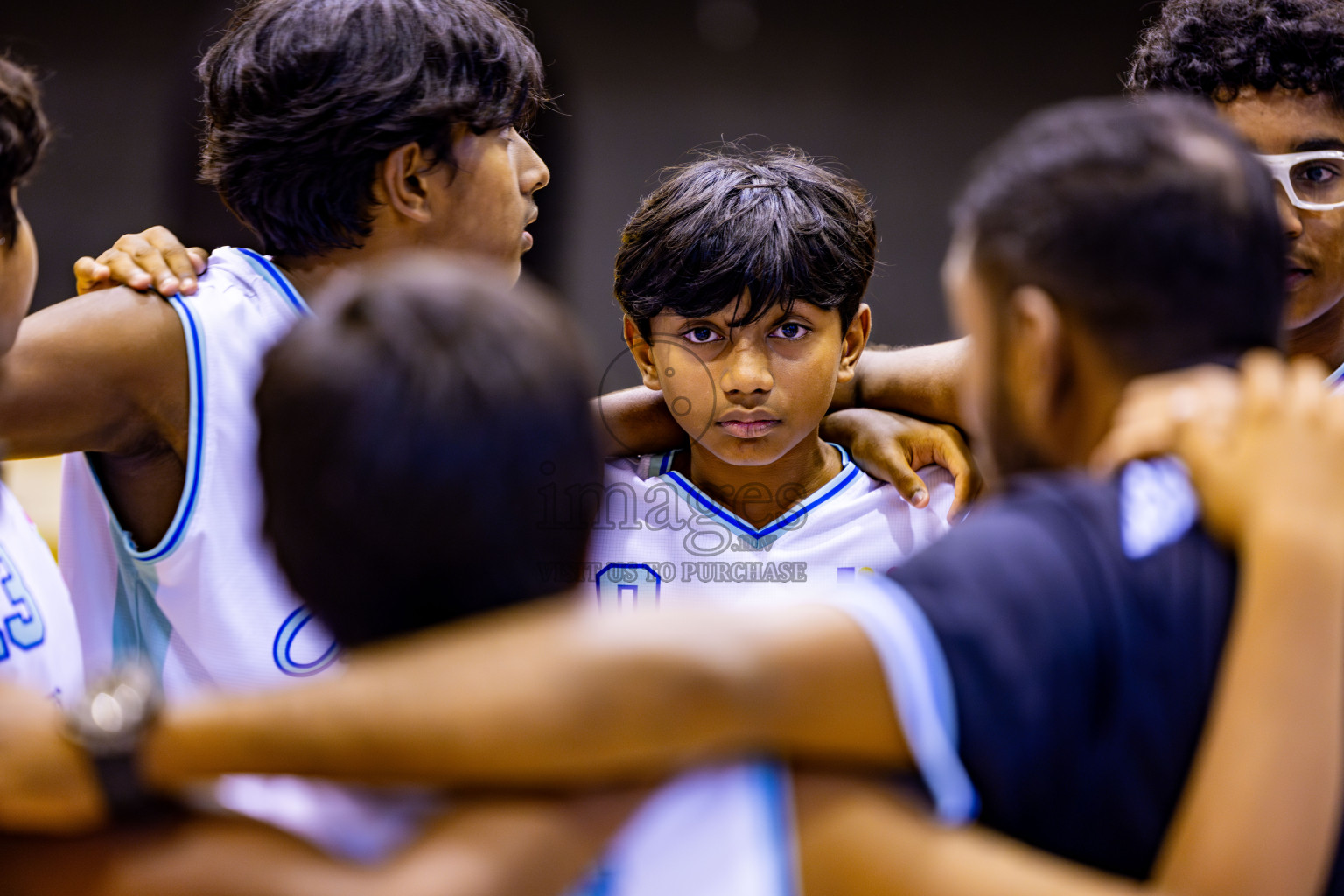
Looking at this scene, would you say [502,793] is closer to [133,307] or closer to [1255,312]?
[1255,312]

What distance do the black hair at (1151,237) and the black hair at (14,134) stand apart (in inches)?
36.8

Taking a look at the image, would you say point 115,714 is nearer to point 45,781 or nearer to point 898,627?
point 45,781

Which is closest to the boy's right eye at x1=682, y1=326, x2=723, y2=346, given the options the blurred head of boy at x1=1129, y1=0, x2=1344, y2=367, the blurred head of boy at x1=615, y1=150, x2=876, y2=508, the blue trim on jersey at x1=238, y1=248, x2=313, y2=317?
the blurred head of boy at x1=615, y1=150, x2=876, y2=508

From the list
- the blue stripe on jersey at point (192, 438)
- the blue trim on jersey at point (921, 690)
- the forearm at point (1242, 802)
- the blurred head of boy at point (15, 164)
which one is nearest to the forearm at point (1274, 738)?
the forearm at point (1242, 802)

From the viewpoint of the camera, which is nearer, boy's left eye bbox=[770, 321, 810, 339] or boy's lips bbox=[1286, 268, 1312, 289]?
boy's lips bbox=[1286, 268, 1312, 289]

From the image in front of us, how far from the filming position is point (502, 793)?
75 cm

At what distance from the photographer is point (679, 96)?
533cm

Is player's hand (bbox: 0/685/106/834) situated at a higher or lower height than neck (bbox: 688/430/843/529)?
higher

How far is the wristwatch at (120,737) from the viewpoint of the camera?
2.44 ft

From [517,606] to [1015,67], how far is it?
5.18 meters

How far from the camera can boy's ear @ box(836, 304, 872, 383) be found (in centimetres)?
215

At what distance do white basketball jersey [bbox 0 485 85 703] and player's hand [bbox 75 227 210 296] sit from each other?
0.40 meters

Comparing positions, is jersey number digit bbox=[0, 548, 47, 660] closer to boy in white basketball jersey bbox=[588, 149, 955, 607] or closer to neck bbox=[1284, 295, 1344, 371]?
boy in white basketball jersey bbox=[588, 149, 955, 607]

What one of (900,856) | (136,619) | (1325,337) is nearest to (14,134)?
(136,619)
